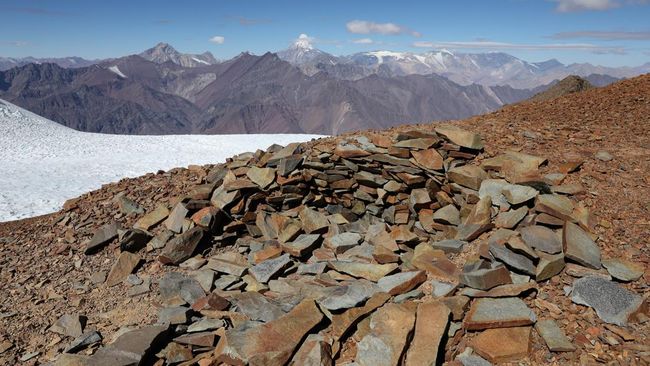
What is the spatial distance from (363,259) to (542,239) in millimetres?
3771

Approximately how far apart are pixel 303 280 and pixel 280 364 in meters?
2.68

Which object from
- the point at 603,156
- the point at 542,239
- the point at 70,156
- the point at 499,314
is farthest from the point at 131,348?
the point at 70,156

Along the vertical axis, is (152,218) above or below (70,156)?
below

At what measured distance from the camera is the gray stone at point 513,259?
7.15 metres

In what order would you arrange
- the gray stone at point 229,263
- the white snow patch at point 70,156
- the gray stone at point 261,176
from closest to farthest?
the gray stone at point 229,263 → the gray stone at point 261,176 → the white snow patch at point 70,156

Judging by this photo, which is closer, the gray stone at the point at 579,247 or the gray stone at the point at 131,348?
the gray stone at the point at 131,348

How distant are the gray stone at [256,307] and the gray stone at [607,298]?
17.1 feet

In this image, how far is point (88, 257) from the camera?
10344mm

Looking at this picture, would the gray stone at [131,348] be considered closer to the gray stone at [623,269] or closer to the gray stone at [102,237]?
the gray stone at [102,237]

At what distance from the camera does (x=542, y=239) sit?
25.1 ft

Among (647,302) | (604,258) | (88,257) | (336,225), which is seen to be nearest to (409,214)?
(336,225)

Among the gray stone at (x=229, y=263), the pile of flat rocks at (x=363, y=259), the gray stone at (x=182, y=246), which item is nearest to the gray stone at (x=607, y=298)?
the pile of flat rocks at (x=363, y=259)

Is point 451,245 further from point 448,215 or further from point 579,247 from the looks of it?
point 579,247

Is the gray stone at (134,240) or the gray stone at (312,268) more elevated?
the gray stone at (134,240)
